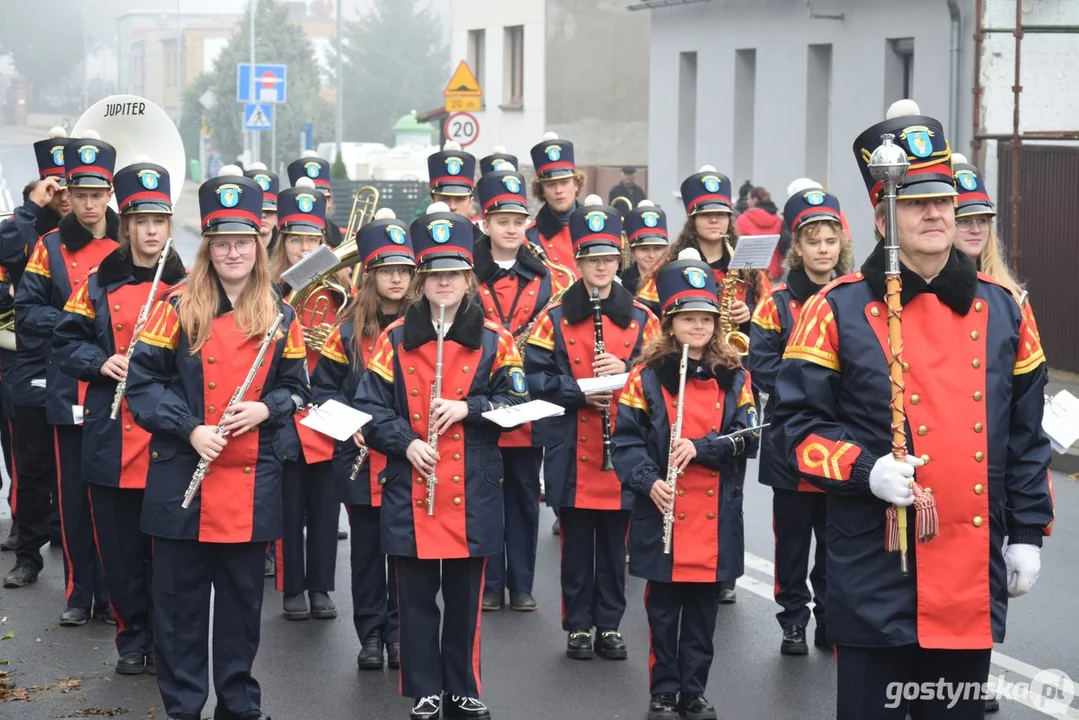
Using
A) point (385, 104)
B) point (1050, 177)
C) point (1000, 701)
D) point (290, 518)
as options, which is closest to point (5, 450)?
point (290, 518)

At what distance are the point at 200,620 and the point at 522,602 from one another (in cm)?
285

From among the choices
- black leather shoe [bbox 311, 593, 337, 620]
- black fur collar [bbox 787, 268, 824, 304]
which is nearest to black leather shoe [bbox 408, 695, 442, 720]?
black leather shoe [bbox 311, 593, 337, 620]

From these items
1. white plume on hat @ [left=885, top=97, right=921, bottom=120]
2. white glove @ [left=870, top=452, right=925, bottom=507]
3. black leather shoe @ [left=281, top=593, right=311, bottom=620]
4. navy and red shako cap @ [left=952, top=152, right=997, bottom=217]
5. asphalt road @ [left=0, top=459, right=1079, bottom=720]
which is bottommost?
asphalt road @ [left=0, top=459, right=1079, bottom=720]

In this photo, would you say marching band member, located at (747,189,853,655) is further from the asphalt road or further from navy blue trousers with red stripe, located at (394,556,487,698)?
navy blue trousers with red stripe, located at (394,556,487,698)

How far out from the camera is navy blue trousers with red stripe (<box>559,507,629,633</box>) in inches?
340

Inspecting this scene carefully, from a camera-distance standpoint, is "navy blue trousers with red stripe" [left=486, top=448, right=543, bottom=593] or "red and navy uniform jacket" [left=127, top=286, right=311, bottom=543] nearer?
"red and navy uniform jacket" [left=127, top=286, right=311, bottom=543]

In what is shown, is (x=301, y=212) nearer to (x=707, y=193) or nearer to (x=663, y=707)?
(x=707, y=193)

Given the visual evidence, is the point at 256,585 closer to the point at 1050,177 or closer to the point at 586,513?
the point at 586,513

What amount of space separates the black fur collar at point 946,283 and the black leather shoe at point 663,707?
2896 millimetres

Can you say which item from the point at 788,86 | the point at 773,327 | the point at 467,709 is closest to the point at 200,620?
the point at 467,709

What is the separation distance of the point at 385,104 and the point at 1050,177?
8233cm

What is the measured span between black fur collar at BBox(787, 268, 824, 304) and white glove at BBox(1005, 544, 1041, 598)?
357 cm

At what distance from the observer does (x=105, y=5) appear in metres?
80.9

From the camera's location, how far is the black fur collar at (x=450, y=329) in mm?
7254
